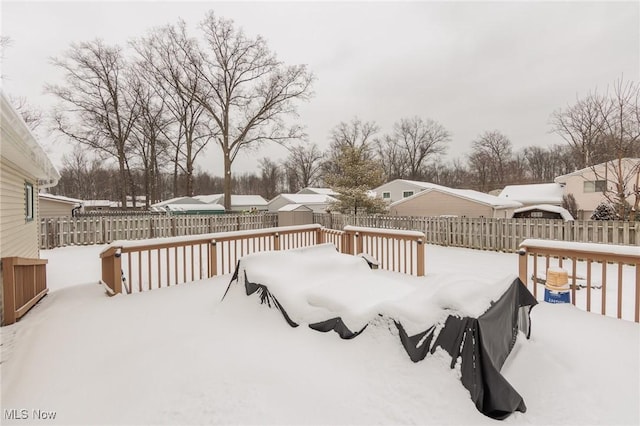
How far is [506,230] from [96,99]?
85.3 feet

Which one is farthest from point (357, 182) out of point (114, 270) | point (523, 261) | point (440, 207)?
point (114, 270)

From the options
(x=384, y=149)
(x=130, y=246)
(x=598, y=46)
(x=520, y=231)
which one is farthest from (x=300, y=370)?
(x=384, y=149)

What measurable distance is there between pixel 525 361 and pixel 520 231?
26.6 ft

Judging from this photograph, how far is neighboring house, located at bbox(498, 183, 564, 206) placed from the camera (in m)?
20.8

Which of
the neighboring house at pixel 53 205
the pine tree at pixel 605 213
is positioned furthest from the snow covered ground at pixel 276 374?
the neighboring house at pixel 53 205

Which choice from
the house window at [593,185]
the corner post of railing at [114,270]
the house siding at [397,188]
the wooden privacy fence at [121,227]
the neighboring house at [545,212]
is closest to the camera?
the corner post of railing at [114,270]

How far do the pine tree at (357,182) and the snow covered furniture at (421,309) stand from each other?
1238cm

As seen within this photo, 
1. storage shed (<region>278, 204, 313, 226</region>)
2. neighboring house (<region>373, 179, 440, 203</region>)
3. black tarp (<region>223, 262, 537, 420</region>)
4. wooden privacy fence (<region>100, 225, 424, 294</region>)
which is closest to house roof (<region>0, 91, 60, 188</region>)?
wooden privacy fence (<region>100, 225, 424, 294</region>)

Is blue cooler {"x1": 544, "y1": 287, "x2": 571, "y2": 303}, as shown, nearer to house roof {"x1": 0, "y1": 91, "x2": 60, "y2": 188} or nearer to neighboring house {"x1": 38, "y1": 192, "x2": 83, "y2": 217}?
house roof {"x1": 0, "y1": 91, "x2": 60, "y2": 188}

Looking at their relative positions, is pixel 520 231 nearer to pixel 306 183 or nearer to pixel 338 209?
pixel 338 209

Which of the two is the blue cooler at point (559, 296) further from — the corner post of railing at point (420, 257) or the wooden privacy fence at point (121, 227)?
the wooden privacy fence at point (121, 227)

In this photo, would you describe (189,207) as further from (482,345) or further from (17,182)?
(482,345)

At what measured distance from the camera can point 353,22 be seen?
1252cm

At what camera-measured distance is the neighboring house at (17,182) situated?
3158mm
